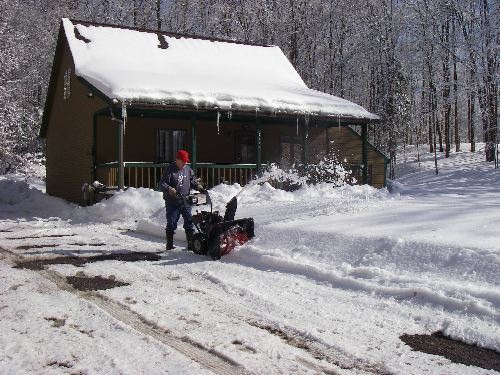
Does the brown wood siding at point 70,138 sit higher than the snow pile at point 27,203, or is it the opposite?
the brown wood siding at point 70,138

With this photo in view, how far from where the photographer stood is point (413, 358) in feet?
12.1

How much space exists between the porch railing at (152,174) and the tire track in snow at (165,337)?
10.7 metres

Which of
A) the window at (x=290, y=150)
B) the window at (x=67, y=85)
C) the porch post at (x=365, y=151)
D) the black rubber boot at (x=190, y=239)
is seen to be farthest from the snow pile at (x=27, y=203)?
the porch post at (x=365, y=151)

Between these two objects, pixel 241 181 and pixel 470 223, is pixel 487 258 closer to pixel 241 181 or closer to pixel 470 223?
pixel 470 223

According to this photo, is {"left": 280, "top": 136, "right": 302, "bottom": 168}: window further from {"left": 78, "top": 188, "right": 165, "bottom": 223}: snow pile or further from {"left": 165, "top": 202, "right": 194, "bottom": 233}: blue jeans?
{"left": 165, "top": 202, "right": 194, "bottom": 233}: blue jeans

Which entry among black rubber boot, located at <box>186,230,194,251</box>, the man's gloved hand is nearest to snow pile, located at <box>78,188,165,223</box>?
black rubber boot, located at <box>186,230,194,251</box>

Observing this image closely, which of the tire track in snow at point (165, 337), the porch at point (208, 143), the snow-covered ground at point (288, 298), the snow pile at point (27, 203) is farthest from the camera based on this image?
the porch at point (208, 143)

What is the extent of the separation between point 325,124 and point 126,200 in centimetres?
954

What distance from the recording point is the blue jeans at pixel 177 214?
27.9ft

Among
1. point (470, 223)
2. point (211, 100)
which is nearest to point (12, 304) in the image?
point (470, 223)

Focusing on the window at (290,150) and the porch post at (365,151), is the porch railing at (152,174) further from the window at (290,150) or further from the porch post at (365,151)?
the porch post at (365,151)

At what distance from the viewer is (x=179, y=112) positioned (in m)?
16.9

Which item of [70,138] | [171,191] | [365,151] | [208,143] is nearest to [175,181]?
[171,191]

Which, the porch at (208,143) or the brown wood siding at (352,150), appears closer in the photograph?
the porch at (208,143)
